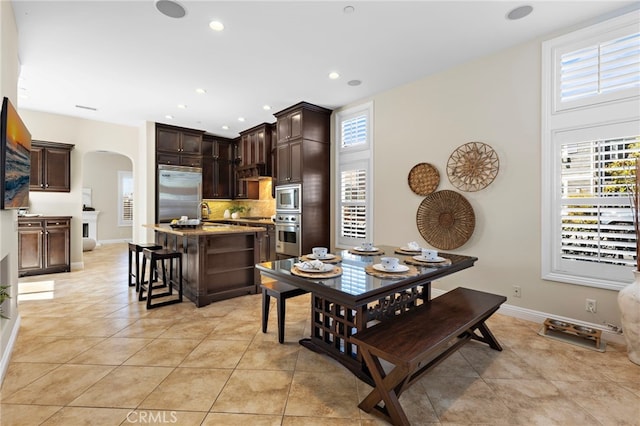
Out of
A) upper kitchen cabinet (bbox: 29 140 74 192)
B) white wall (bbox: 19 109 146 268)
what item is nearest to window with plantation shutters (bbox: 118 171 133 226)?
white wall (bbox: 19 109 146 268)

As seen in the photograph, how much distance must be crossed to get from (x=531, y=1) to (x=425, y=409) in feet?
10.7

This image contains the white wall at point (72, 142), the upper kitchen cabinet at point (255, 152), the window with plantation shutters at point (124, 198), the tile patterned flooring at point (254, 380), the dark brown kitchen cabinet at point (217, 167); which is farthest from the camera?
the window with plantation shutters at point (124, 198)

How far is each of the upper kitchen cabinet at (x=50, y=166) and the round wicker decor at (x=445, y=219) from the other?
6163 millimetres

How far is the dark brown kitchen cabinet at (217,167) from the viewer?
6859mm

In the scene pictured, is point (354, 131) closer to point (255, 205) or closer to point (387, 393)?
point (255, 205)

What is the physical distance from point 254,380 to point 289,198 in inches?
134

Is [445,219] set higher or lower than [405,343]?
higher

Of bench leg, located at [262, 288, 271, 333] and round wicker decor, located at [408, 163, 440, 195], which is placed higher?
round wicker decor, located at [408, 163, 440, 195]

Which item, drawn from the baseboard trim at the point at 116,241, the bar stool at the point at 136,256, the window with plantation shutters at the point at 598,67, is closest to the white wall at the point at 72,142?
the bar stool at the point at 136,256

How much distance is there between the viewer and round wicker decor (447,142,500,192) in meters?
3.33

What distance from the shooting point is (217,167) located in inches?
277

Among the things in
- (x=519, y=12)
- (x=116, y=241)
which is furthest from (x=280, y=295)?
(x=116, y=241)

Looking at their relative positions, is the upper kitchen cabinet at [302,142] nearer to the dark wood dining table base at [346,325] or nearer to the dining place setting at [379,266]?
the dining place setting at [379,266]

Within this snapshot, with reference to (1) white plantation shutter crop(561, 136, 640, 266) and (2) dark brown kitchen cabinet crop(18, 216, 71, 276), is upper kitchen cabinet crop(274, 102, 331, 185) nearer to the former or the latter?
(1) white plantation shutter crop(561, 136, 640, 266)
